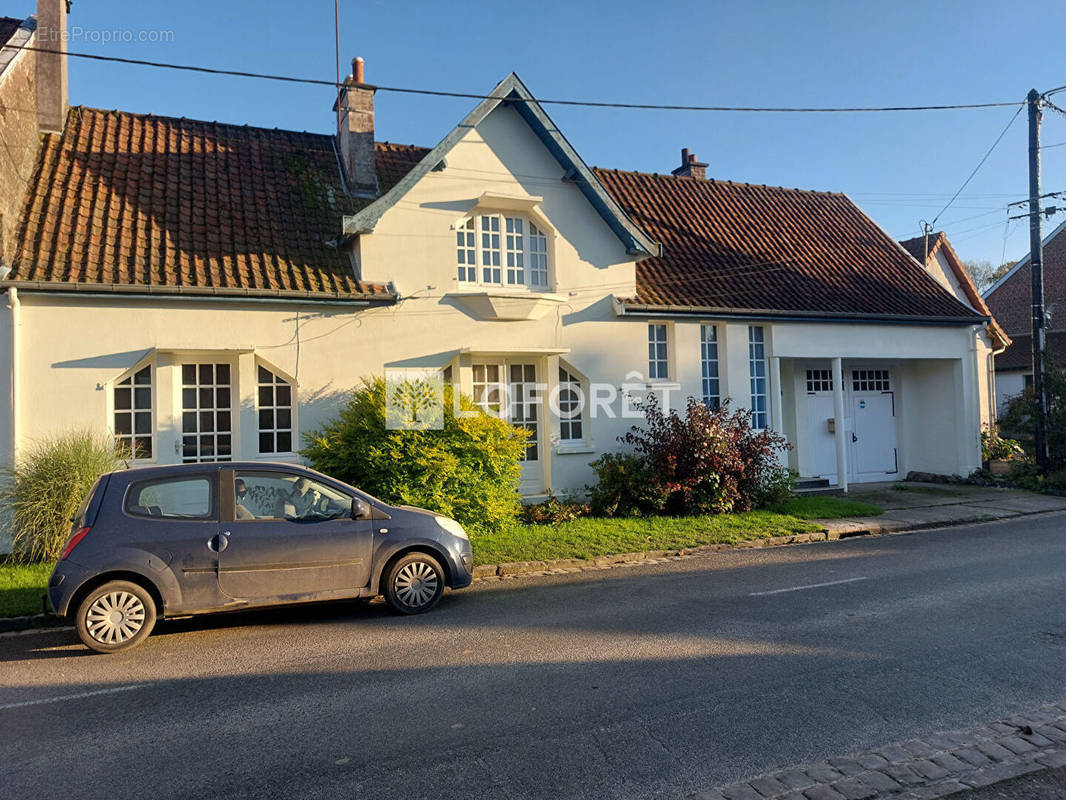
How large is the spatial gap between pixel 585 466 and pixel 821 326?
21.6 ft

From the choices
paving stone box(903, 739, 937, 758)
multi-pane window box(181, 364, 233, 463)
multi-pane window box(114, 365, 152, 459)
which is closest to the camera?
paving stone box(903, 739, 937, 758)

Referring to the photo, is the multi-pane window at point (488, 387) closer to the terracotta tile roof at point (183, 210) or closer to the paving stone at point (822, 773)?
the terracotta tile roof at point (183, 210)

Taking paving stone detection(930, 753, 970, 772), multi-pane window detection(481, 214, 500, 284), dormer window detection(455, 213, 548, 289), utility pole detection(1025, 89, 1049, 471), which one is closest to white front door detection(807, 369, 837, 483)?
utility pole detection(1025, 89, 1049, 471)

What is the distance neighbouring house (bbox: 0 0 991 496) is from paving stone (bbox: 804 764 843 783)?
9.85 meters

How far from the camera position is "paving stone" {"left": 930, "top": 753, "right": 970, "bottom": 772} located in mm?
4230

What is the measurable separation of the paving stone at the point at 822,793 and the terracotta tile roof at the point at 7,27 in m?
16.1

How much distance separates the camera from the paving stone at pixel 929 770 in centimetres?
415

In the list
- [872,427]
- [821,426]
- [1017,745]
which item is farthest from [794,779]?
[872,427]

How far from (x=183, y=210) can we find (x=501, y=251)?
5534 mm

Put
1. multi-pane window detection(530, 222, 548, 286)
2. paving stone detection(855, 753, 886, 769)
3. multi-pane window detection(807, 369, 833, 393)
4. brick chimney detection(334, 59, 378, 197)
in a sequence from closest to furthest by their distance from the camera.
Answer: paving stone detection(855, 753, 886, 769) < multi-pane window detection(530, 222, 548, 286) < brick chimney detection(334, 59, 378, 197) < multi-pane window detection(807, 369, 833, 393)

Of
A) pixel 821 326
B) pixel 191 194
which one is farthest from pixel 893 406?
pixel 191 194

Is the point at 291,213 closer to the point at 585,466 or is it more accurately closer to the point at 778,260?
the point at 585,466

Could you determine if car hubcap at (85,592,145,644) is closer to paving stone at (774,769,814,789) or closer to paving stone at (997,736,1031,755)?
paving stone at (774,769,814,789)

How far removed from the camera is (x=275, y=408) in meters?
12.6
